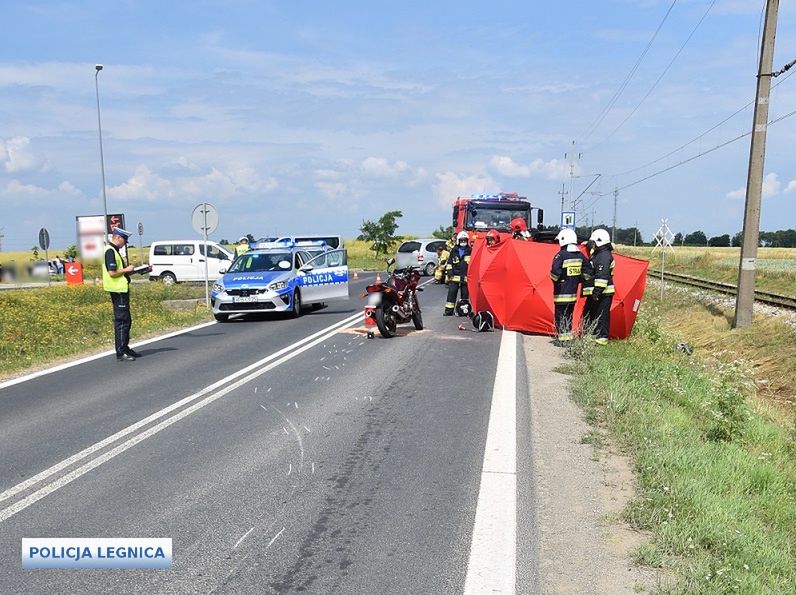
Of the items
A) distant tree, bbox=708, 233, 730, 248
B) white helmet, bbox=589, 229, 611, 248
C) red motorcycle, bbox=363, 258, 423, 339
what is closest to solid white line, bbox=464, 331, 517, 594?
white helmet, bbox=589, 229, 611, 248

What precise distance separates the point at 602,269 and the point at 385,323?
3.67 metres

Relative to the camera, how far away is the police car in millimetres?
16016

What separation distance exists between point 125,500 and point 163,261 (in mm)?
29621

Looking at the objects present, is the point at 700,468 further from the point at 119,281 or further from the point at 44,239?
the point at 44,239

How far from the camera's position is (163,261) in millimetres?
33000

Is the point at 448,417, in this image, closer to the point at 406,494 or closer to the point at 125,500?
the point at 406,494

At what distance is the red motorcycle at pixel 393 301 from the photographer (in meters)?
12.7

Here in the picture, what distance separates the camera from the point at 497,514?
4.52 metres

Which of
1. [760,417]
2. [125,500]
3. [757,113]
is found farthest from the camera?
[757,113]

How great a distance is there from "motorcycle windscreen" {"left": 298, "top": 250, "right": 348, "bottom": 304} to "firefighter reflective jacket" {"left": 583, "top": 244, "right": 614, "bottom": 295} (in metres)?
7.26

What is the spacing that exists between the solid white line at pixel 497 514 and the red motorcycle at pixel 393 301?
5.35 meters

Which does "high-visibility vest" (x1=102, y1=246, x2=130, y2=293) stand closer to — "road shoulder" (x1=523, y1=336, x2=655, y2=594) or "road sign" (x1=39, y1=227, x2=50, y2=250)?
"road shoulder" (x1=523, y1=336, x2=655, y2=594)

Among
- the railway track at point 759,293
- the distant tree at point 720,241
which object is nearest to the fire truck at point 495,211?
the railway track at point 759,293

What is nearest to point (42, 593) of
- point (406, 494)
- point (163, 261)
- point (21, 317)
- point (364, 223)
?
point (406, 494)
